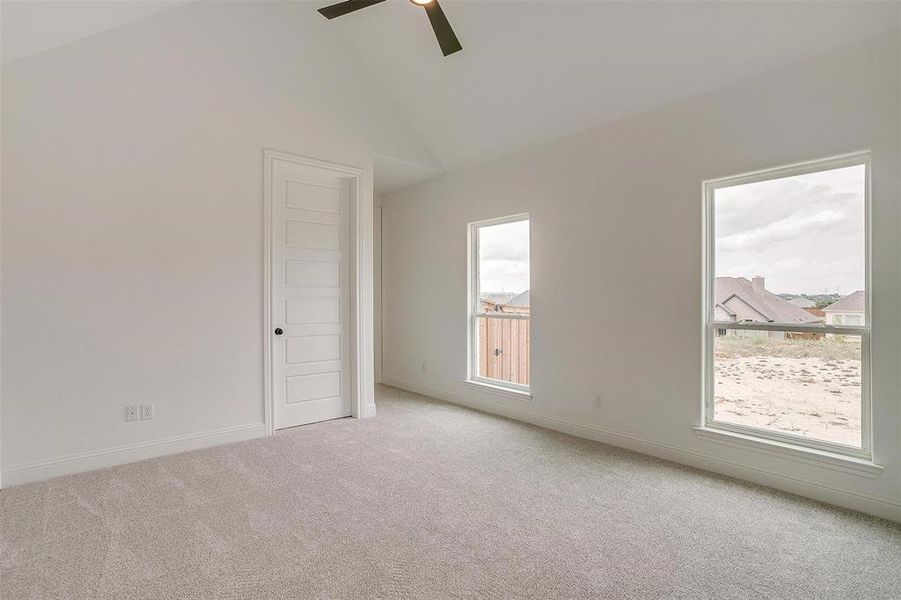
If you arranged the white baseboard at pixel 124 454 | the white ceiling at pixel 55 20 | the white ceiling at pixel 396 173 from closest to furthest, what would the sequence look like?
the white ceiling at pixel 55 20 → the white baseboard at pixel 124 454 → the white ceiling at pixel 396 173

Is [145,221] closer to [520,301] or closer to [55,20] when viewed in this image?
[55,20]

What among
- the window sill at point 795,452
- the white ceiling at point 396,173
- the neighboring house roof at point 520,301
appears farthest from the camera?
the white ceiling at point 396,173

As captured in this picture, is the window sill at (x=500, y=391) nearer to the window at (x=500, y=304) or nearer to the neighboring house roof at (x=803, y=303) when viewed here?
the window at (x=500, y=304)

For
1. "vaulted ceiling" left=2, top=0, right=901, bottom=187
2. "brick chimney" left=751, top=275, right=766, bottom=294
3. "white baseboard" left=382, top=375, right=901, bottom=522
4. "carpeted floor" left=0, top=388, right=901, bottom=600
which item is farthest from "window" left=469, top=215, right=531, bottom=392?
"brick chimney" left=751, top=275, right=766, bottom=294

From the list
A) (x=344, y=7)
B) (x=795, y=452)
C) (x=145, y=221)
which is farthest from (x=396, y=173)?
(x=795, y=452)

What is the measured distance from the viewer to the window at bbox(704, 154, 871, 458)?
8.73ft

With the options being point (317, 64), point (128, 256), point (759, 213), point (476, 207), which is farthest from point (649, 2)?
point (128, 256)

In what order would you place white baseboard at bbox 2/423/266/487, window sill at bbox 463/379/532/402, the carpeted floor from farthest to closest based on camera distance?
window sill at bbox 463/379/532/402
white baseboard at bbox 2/423/266/487
the carpeted floor

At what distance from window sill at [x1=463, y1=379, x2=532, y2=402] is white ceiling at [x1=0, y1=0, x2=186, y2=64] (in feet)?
13.8

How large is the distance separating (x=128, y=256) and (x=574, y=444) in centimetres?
375

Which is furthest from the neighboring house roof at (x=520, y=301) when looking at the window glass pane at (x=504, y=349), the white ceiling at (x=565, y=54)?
the white ceiling at (x=565, y=54)

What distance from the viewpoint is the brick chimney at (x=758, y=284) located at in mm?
3020

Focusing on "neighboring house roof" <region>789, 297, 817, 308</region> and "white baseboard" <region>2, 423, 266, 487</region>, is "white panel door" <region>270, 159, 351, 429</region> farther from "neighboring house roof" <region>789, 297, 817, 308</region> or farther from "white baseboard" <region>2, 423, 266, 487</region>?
"neighboring house roof" <region>789, 297, 817, 308</region>

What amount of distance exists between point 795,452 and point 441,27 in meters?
3.41
